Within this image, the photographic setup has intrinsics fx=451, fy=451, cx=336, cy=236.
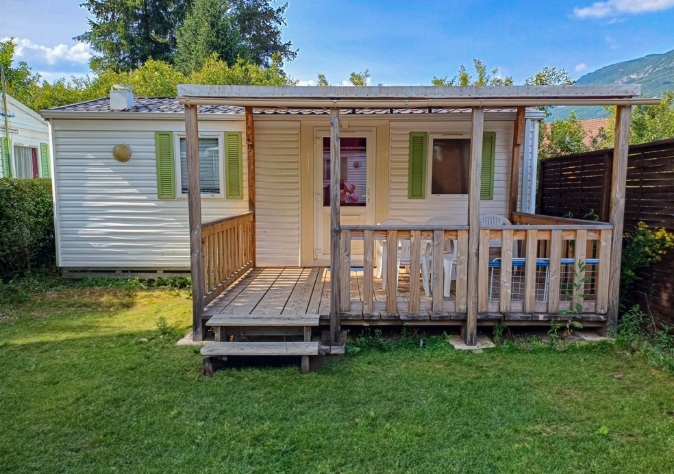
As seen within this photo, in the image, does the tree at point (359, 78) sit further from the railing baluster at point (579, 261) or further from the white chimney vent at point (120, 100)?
the railing baluster at point (579, 261)

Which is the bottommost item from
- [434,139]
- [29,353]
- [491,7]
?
[29,353]

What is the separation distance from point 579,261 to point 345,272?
2.10 meters

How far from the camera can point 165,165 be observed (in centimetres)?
643

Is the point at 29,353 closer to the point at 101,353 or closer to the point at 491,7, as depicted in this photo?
the point at 101,353

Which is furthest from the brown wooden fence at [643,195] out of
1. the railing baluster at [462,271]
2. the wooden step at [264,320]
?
the wooden step at [264,320]

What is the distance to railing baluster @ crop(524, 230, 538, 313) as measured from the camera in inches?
159

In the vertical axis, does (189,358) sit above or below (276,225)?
below

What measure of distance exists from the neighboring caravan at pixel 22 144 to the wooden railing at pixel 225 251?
7963mm

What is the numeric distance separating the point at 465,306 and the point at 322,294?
149cm

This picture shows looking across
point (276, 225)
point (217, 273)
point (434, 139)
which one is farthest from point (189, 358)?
point (434, 139)

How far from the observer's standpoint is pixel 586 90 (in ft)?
12.3

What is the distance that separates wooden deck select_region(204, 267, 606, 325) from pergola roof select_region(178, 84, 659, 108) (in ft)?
5.43

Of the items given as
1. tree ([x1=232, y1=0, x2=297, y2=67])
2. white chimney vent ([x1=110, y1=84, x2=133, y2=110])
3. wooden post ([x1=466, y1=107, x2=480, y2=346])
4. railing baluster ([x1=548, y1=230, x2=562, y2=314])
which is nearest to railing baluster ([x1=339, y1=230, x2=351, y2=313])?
wooden post ([x1=466, y1=107, x2=480, y2=346])

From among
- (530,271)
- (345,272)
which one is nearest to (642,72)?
(530,271)
